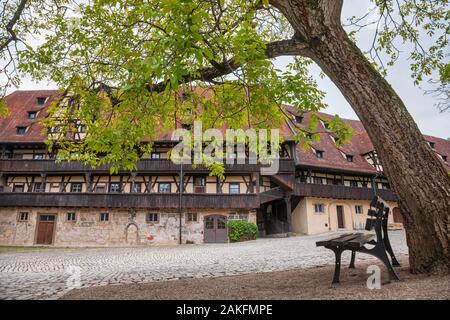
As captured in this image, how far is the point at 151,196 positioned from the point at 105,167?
4.05m

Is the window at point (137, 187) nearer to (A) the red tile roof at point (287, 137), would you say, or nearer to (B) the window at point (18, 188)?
(A) the red tile roof at point (287, 137)

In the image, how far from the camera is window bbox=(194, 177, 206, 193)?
22109 millimetres

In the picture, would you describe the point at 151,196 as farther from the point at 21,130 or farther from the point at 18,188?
the point at 21,130

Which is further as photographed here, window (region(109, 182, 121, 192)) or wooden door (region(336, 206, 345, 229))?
wooden door (region(336, 206, 345, 229))

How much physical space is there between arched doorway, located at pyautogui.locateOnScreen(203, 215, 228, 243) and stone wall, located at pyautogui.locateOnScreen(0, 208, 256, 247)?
12.0 inches

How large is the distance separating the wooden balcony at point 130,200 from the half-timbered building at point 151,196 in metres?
0.07

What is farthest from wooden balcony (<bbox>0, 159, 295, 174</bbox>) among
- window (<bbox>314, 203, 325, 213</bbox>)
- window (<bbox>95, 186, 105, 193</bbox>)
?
window (<bbox>314, 203, 325, 213</bbox>)

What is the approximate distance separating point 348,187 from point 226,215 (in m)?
10.4

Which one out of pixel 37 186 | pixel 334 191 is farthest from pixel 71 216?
pixel 334 191

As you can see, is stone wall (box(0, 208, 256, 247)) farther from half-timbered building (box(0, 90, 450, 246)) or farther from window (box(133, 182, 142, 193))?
window (box(133, 182, 142, 193))

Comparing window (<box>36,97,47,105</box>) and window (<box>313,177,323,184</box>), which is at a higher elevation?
window (<box>36,97,47,105</box>)

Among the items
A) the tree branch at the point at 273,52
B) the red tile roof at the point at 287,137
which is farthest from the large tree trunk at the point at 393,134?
the red tile roof at the point at 287,137

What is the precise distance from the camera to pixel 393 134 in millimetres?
3592

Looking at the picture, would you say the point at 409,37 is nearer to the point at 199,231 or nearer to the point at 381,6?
the point at 381,6
